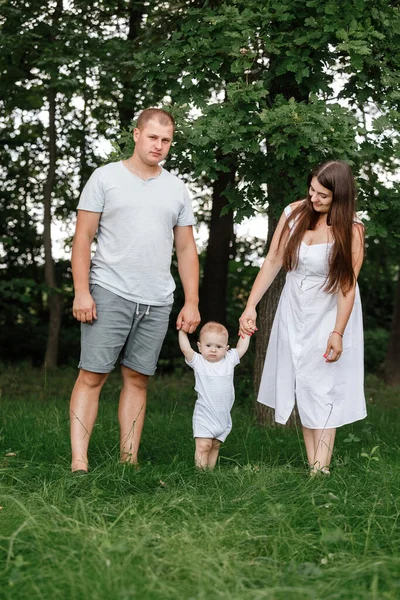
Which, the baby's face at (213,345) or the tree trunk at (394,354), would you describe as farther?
the tree trunk at (394,354)

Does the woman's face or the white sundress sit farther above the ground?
the woman's face

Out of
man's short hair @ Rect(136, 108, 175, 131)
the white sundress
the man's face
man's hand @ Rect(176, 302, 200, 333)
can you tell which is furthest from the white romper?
man's short hair @ Rect(136, 108, 175, 131)

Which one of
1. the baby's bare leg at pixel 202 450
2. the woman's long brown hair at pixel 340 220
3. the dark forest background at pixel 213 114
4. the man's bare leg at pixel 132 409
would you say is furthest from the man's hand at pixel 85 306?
the dark forest background at pixel 213 114

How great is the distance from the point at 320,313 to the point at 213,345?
0.65 meters

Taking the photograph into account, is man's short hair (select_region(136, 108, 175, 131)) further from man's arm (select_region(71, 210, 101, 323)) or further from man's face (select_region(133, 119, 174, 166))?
man's arm (select_region(71, 210, 101, 323))

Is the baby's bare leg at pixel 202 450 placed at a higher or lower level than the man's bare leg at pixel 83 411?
lower

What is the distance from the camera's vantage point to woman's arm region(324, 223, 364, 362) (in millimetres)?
4734

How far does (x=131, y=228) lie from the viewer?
4758 mm

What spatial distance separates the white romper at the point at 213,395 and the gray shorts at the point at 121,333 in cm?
29

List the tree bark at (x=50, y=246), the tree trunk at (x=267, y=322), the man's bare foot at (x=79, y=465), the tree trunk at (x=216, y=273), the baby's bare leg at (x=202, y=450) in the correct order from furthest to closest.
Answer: the tree trunk at (x=216, y=273) < the tree bark at (x=50, y=246) < the tree trunk at (x=267, y=322) < the baby's bare leg at (x=202, y=450) < the man's bare foot at (x=79, y=465)

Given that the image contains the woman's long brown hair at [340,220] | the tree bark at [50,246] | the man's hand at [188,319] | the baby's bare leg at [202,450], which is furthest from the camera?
the tree bark at [50,246]

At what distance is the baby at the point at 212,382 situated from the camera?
4996 millimetres

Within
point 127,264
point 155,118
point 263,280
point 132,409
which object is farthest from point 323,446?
point 155,118

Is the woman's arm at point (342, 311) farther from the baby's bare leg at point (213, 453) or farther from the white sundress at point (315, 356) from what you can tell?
the baby's bare leg at point (213, 453)
